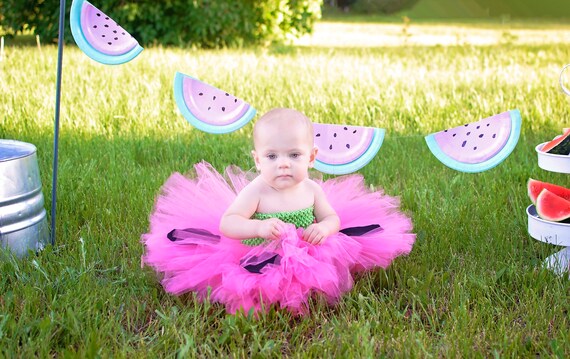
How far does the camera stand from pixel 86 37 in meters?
2.80

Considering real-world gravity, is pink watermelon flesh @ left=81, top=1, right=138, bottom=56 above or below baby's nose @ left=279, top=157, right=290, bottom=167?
above

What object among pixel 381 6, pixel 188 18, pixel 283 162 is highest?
pixel 283 162

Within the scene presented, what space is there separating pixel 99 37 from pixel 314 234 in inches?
45.5

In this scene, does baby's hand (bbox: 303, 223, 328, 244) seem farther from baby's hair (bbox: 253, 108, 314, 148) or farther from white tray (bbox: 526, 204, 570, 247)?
white tray (bbox: 526, 204, 570, 247)

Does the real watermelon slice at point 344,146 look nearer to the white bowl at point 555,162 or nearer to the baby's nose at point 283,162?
the baby's nose at point 283,162

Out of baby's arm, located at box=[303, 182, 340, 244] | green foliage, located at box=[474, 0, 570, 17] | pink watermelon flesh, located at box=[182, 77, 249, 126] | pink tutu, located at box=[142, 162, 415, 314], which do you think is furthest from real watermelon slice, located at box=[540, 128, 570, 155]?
green foliage, located at box=[474, 0, 570, 17]

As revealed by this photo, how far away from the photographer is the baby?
257 cm

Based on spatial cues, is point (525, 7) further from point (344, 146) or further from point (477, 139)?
point (477, 139)

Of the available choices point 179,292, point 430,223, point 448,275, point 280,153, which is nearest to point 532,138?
point 430,223

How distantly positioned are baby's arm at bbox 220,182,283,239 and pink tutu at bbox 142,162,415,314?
0.05m

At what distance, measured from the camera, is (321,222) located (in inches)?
105

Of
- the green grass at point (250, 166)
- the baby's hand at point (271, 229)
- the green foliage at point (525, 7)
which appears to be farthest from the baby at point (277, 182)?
the green foliage at point (525, 7)

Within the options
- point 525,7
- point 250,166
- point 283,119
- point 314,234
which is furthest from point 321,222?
point 525,7

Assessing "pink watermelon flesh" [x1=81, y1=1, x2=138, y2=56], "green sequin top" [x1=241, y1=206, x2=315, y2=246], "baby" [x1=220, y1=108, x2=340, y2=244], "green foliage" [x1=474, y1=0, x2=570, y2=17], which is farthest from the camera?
"green foliage" [x1=474, y1=0, x2=570, y2=17]
